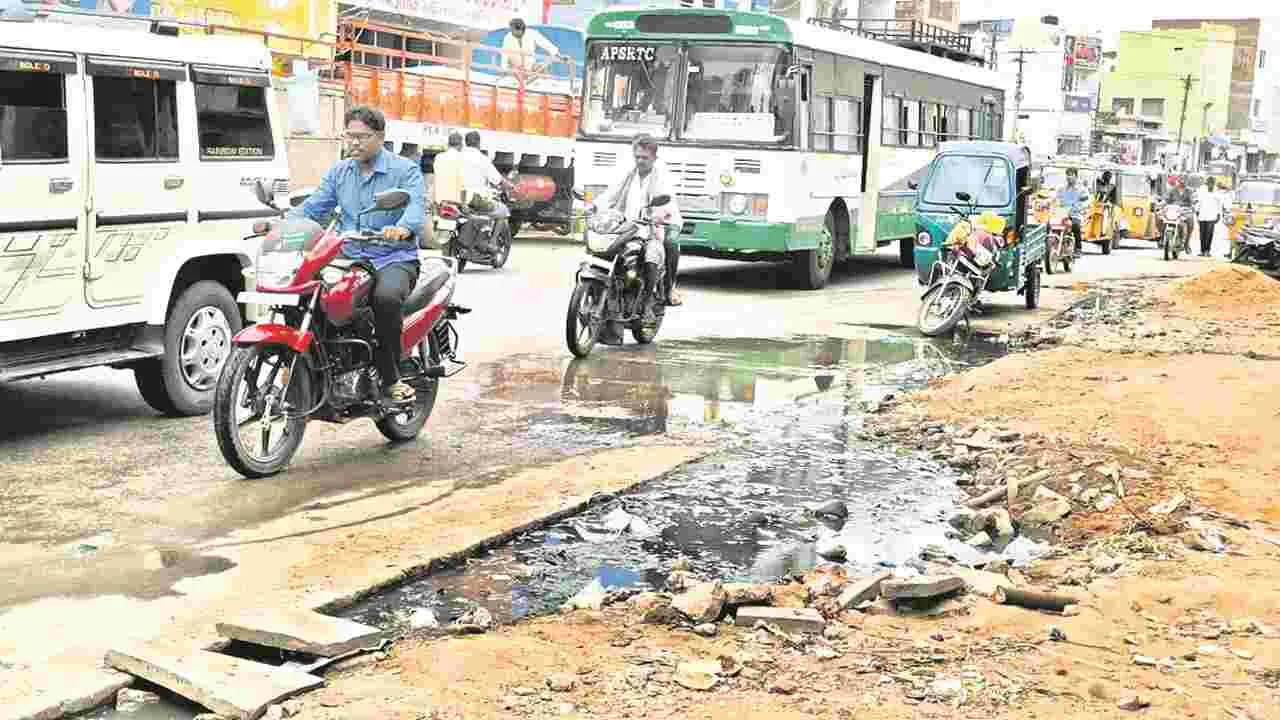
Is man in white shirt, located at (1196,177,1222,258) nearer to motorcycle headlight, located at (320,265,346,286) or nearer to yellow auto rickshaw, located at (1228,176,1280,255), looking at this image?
yellow auto rickshaw, located at (1228,176,1280,255)

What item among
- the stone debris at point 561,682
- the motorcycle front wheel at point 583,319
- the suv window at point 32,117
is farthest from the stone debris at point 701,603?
the motorcycle front wheel at point 583,319

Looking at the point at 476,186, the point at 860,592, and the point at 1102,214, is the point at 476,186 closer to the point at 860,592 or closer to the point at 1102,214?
the point at 860,592

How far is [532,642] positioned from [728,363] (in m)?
7.32

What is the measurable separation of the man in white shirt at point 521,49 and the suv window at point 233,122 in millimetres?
17508

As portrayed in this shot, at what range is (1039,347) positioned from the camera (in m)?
13.7

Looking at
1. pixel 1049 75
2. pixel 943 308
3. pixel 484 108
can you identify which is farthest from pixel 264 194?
pixel 1049 75

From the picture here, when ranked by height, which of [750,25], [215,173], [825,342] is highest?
[750,25]

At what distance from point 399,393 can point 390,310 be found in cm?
51

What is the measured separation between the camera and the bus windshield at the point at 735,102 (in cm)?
1725

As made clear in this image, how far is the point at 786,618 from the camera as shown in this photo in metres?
4.90

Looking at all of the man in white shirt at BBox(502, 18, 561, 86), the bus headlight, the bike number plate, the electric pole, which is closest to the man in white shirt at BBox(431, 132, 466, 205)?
the bus headlight

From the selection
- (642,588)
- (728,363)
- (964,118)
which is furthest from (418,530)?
(964,118)

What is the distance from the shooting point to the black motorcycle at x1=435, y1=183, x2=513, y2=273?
1856cm

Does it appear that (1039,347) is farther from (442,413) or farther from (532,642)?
(532,642)
